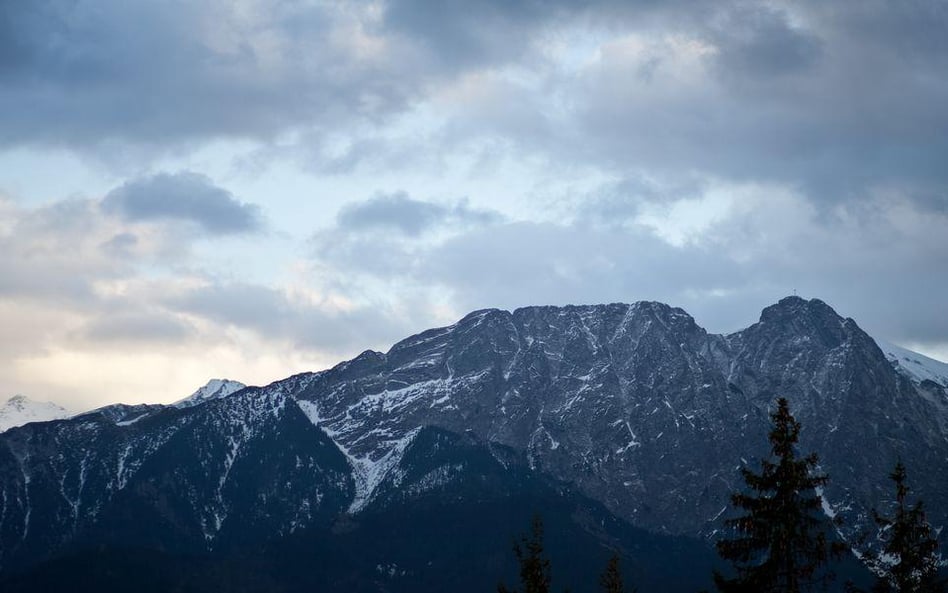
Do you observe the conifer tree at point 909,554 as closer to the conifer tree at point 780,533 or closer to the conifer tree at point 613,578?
the conifer tree at point 780,533

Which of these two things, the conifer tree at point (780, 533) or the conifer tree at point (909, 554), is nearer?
the conifer tree at point (780, 533)

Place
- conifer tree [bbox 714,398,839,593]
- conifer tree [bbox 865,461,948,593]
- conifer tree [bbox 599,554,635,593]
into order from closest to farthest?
conifer tree [bbox 714,398,839,593]
conifer tree [bbox 865,461,948,593]
conifer tree [bbox 599,554,635,593]

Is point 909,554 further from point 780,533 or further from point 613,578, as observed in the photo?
point 613,578

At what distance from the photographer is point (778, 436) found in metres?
56.9

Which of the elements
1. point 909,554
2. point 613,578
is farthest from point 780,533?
point 613,578

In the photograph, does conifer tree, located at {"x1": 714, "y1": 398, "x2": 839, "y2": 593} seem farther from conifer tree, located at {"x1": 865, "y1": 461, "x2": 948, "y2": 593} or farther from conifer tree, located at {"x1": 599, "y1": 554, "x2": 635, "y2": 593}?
conifer tree, located at {"x1": 599, "y1": 554, "x2": 635, "y2": 593}

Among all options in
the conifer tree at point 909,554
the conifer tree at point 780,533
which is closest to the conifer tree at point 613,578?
the conifer tree at point 780,533

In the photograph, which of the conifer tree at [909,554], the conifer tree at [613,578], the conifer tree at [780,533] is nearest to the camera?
the conifer tree at [780,533]

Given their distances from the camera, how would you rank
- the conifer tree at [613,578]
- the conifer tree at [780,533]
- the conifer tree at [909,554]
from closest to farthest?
the conifer tree at [780,533], the conifer tree at [909,554], the conifer tree at [613,578]

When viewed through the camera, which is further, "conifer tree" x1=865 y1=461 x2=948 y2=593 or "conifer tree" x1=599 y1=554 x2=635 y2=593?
"conifer tree" x1=599 y1=554 x2=635 y2=593

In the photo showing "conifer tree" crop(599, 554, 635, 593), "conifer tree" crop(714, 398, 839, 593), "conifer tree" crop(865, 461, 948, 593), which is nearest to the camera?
"conifer tree" crop(714, 398, 839, 593)

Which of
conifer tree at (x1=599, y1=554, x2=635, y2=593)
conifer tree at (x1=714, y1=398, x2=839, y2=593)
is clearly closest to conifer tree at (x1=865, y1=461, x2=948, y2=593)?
conifer tree at (x1=714, y1=398, x2=839, y2=593)

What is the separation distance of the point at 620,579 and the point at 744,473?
48.6 feet

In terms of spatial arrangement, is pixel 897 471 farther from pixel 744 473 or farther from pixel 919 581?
pixel 744 473
